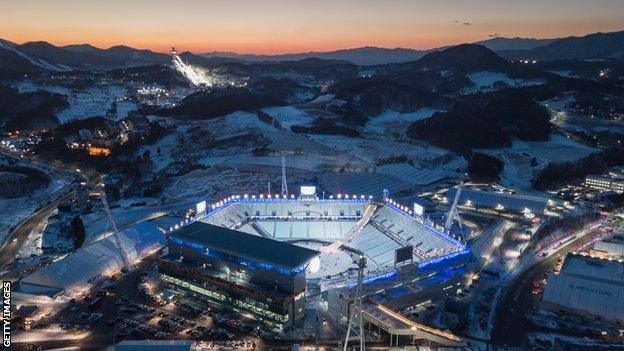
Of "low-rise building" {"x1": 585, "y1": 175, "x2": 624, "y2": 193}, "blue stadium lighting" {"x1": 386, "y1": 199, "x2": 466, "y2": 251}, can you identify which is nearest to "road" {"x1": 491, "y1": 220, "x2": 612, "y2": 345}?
"blue stadium lighting" {"x1": 386, "y1": 199, "x2": 466, "y2": 251}

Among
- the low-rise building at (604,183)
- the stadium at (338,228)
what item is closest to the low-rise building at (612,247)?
the stadium at (338,228)

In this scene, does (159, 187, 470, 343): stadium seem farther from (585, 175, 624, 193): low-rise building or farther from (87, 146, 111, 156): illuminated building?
(87, 146, 111, 156): illuminated building

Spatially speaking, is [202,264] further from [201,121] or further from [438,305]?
[201,121]

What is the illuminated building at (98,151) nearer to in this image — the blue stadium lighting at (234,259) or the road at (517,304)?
the blue stadium lighting at (234,259)

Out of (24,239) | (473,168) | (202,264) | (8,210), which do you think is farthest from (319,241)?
(8,210)

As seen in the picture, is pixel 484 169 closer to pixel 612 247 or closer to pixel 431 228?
pixel 612 247

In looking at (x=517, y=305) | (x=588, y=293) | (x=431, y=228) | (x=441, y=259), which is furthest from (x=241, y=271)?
(x=588, y=293)
